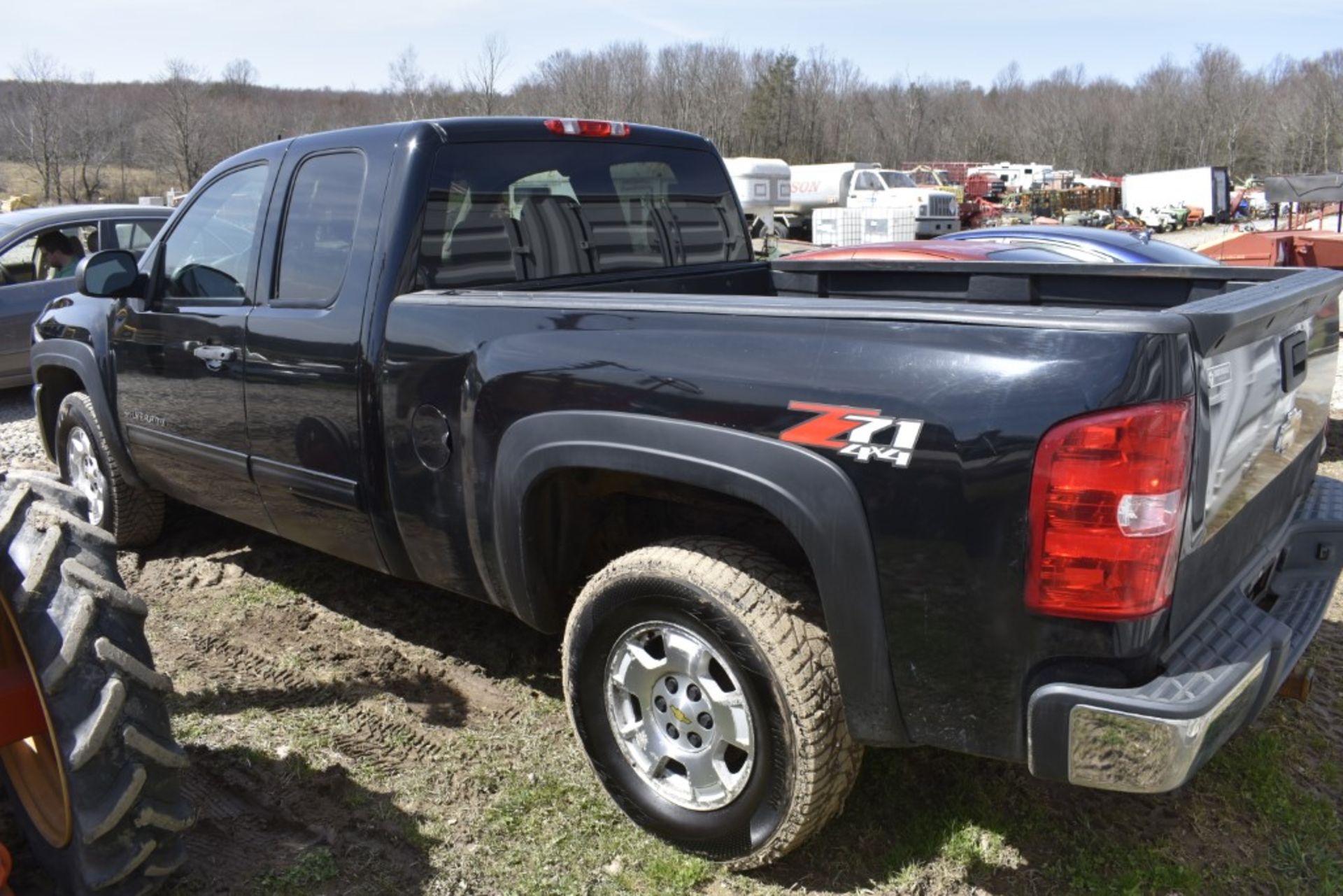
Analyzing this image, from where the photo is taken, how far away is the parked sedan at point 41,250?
8695mm

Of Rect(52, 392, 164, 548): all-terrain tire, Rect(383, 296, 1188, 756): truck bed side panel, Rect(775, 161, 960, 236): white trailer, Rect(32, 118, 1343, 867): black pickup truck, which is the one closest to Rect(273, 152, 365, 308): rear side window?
Rect(32, 118, 1343, 867): black pickup truck

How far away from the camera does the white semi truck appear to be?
32938 mm

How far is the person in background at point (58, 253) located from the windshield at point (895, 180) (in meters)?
33.8

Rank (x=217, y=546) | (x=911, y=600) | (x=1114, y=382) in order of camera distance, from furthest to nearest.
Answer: (x=217, y=546) → (x=911, y=600) → (x=1114, y=382)

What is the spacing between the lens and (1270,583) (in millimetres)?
2939

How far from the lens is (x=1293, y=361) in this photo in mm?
2650

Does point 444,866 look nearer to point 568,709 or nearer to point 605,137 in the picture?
point 568,709

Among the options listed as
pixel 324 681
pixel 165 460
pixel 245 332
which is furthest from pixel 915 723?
pixel 165 460

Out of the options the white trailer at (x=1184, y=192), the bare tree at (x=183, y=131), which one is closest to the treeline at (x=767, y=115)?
the bare tree at (x=183, y=131)

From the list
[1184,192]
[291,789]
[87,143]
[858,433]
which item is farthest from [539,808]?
[87,143]

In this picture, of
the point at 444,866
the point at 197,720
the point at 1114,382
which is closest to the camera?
the point at 1114,382

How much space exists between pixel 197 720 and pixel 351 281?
1636 mm

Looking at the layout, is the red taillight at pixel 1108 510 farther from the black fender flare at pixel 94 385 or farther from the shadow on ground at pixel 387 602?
the black fender flare at pixel 94 385

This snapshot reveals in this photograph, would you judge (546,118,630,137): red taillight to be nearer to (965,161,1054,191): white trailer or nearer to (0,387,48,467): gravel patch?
(0,387,48,467): gravel patch
